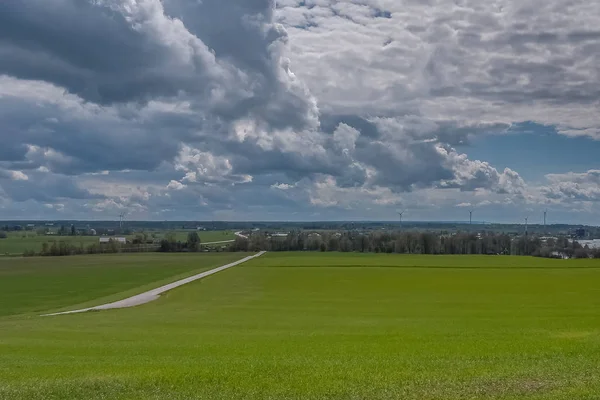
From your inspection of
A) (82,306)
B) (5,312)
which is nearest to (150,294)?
(82,306)

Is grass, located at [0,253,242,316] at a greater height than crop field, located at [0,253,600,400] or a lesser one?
lesser

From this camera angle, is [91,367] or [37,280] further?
[37,280]

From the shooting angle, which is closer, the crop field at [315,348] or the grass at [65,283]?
the crop field at [315,348]

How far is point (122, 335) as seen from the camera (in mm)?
30641

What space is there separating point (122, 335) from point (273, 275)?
62092 millimetres

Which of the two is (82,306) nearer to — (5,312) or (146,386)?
(5,312)

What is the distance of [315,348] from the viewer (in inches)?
932

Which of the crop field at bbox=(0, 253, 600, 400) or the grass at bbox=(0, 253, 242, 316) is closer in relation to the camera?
the crop field at bbox=(0, 253, 600, 400)

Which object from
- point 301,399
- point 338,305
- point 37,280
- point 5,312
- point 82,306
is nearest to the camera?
point 301,399

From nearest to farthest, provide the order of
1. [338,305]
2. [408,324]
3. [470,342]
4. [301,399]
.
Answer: [301,399]
[470,342]
[408,324]
[338,305]

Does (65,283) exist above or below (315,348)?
below

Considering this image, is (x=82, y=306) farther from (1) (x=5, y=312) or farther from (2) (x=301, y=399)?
(2) (x=301, y=399)

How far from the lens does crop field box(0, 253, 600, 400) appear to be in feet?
51.4

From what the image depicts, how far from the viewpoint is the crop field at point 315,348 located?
1567 cm
